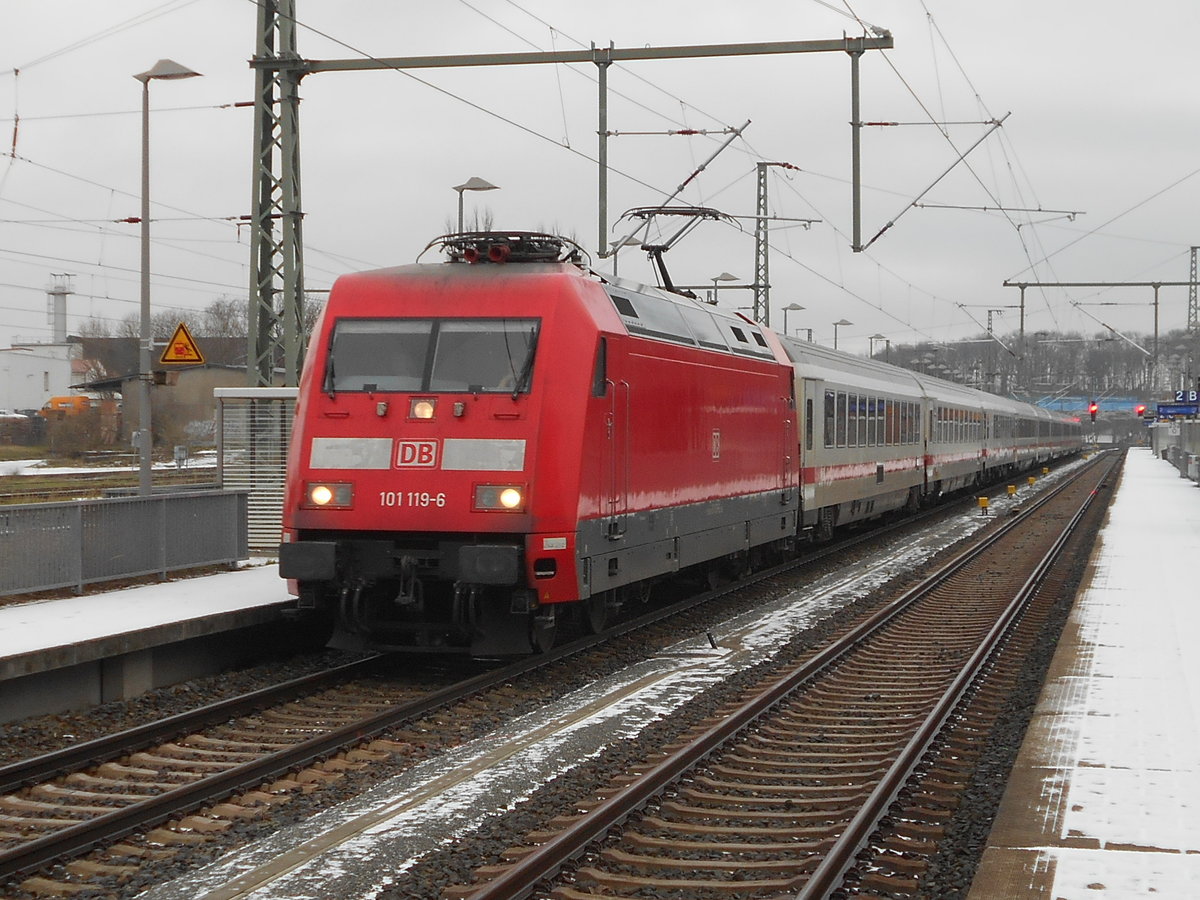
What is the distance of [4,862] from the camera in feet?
20.9

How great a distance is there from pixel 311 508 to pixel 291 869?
197 inches

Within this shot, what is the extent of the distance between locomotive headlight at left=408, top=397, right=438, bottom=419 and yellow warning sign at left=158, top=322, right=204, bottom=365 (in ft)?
16.9

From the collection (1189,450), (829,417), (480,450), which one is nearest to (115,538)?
(480,450)

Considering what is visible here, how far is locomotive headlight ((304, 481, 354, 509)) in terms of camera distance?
1113cm

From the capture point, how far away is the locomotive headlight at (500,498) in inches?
424

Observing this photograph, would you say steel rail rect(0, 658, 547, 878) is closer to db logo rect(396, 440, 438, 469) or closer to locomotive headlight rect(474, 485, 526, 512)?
locomotive headlight rect(474, 485, 526, 512)

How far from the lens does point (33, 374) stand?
3351 inches

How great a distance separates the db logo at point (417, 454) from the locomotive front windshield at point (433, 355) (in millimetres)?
479

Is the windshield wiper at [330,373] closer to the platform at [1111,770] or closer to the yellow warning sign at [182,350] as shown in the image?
the yellow warning sign at [182,350]

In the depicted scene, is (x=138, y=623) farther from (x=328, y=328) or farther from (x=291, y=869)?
(x=291, y=869)

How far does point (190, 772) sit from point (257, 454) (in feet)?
32.1

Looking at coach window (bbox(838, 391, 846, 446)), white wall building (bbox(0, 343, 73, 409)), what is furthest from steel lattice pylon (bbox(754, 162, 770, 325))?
A: white wall building (bbox(0, 343, 73, 409))

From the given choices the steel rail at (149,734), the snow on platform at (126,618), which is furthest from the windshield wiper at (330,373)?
the steel rail at (149,734)

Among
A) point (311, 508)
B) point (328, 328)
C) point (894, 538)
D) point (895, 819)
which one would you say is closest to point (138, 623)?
point (311, 508)
